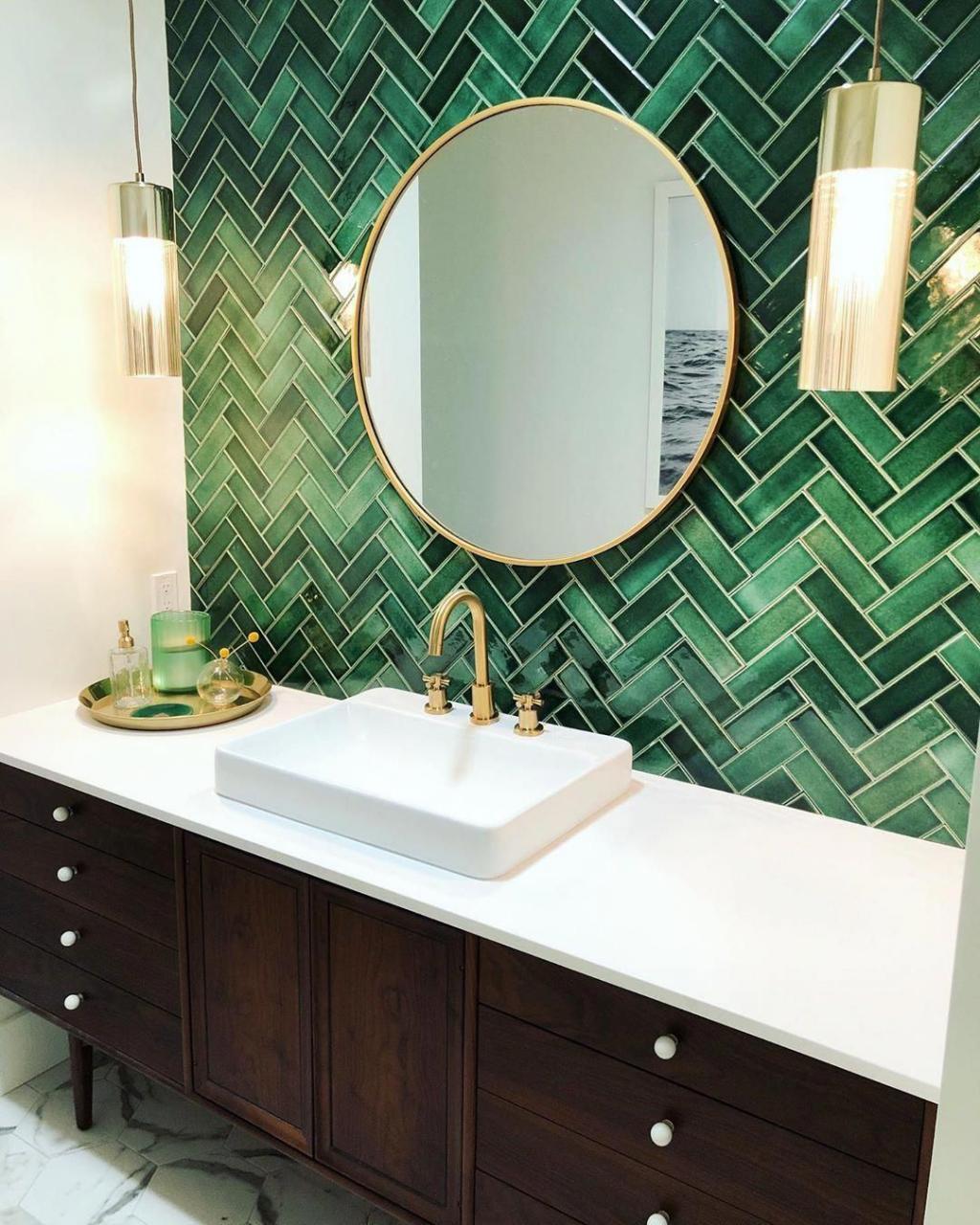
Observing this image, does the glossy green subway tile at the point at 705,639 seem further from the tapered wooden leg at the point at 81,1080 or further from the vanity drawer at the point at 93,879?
the tapered wooden leg at the point at 81,1080

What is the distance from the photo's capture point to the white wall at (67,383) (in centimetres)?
207

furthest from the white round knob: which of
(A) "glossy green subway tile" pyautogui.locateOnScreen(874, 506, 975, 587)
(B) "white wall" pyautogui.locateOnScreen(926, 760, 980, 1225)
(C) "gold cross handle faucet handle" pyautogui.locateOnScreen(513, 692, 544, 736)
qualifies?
(A) "glossy green subway tile" pyautogui.locateOnScreen(874, 506, 975, 587)

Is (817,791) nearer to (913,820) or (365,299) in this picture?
(913,820)

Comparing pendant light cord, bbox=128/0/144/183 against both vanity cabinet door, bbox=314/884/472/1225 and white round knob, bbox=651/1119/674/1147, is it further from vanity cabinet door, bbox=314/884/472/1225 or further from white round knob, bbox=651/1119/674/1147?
white round knob, bbox=651/1119/674/1147

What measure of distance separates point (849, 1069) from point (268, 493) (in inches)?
64.4

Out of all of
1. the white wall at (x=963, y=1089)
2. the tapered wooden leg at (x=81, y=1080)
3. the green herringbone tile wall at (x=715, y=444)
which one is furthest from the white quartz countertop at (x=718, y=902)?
the tapered wooden leg at (x=81, y=1080)

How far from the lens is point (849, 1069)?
3.68 feet

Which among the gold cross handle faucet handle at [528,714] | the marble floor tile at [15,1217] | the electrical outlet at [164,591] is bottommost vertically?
the marble floor tile at [15,1217]

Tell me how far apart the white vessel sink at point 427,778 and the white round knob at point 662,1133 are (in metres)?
0.37

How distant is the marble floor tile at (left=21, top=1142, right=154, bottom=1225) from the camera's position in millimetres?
1919

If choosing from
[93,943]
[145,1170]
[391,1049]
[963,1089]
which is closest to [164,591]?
[93,943]

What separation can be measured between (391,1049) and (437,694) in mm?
623

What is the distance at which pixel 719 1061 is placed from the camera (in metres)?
1.24

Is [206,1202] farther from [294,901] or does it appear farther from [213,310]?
[213,310]
